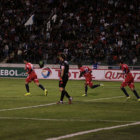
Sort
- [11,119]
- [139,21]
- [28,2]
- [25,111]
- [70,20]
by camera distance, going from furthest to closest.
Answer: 1. [28,2]
2. [70,20]
3. [139,21]
4. [25,111]
5. [11,119]

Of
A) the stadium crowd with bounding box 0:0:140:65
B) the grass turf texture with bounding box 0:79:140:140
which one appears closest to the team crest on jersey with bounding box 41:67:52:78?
the stadium crowd with bounding box 0:0:140:65

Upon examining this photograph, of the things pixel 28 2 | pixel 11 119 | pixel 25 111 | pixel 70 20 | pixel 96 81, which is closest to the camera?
pixel 11 119

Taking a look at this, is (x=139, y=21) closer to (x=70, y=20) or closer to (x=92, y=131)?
(x=70, y=20)

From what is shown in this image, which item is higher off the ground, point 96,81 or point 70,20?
point 70,20

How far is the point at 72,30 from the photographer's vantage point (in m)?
42.6

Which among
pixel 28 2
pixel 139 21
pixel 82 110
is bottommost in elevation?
pixel 82 110

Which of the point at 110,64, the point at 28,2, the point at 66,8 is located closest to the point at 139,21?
the point at 110,64

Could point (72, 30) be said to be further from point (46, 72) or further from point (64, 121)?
point (64, 121)

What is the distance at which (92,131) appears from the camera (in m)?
10.8

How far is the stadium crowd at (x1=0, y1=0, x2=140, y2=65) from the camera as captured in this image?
39094 mm

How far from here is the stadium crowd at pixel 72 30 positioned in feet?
128

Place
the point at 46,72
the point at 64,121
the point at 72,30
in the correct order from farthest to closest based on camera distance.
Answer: the point at 72,30, the point at 46,72, the point at 64,121

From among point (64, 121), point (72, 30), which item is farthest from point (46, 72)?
point (64, 121)

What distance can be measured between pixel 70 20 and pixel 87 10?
7.52 feet
